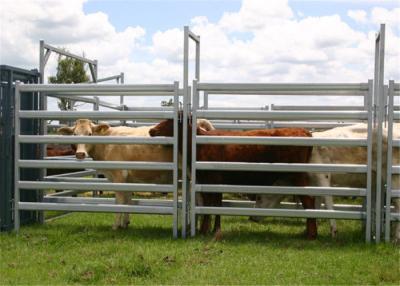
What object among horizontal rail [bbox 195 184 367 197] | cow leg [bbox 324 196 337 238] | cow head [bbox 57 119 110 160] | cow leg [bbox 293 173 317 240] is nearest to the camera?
horizontal rail [bbox 195 184 367 197]

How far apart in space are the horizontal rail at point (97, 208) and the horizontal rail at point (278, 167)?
0.93 m

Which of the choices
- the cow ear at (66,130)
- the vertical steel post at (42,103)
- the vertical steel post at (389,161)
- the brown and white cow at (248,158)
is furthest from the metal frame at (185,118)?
the vertical steel post at (42,103)

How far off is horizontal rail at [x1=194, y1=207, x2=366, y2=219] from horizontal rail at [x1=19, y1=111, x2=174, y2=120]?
5.10 ft

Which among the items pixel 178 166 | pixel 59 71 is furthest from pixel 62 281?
pixel 59 71

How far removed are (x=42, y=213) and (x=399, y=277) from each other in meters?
6.51

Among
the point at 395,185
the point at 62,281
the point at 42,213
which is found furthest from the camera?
the point at 42,213

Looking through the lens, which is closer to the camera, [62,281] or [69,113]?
[62,281]

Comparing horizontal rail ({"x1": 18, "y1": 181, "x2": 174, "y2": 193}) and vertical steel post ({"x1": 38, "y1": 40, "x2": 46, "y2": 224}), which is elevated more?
vertical steel post ({"x1": 38, "y1": 40, "x2": 46, "y2": 224})

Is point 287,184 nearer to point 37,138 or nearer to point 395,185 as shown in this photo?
point 395,185

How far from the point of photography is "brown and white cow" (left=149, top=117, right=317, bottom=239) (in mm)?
8453

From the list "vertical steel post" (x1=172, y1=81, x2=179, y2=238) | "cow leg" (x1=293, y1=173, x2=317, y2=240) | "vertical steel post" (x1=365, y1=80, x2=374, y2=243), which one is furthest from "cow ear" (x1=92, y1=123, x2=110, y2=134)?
"vertical steel post" (x1=365, y1=80, x2=374, y2=243)

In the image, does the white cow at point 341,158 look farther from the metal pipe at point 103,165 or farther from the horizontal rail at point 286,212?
the metal pipe at point 103,165

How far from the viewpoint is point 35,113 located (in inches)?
348

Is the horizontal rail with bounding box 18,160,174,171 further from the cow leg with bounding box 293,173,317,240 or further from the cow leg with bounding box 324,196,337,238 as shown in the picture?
the cow leg with bounding box 324,196,337,238
